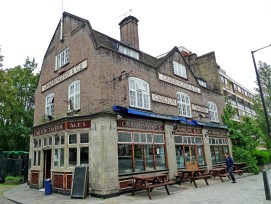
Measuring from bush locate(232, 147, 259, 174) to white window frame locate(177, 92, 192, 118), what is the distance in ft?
24.2

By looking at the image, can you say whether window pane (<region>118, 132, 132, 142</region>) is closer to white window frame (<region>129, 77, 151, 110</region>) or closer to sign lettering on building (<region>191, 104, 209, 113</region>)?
white window frame (<region>129, 77, 151, 110</region>)

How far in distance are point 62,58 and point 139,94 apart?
6306 millimetres

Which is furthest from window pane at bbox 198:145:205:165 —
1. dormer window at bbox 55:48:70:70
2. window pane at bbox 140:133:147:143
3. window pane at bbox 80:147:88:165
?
dormer window at bbox 55:48:70:70

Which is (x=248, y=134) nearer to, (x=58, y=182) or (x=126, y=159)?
(x=126, y=159)

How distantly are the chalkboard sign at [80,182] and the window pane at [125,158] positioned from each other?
1.82m

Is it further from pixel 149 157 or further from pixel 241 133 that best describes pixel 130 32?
pixel 241 133

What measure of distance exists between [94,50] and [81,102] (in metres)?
3.14

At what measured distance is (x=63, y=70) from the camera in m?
15.0

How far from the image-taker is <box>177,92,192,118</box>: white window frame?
57.5 ft

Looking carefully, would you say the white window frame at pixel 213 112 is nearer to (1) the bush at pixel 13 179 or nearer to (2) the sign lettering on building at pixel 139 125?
(2) the sign lettering on building at pixel 139 125

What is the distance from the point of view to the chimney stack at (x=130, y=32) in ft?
59.3

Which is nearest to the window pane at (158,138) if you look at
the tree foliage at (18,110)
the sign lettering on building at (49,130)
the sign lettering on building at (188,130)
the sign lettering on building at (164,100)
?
the sign lettering on building at (188,130)

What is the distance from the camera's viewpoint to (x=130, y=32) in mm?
18266

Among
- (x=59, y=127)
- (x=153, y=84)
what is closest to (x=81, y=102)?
(x=59, y=127)
